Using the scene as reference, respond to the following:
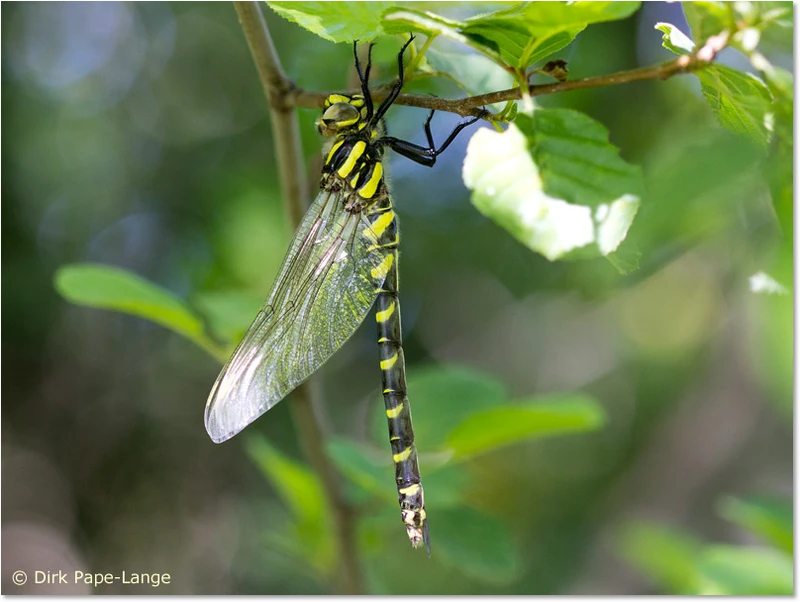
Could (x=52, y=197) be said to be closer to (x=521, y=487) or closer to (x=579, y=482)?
(x=521, y=487)

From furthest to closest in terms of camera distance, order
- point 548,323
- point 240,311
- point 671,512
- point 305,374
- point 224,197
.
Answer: point 671,512 → point 548,323 → point 224,197 → point 240,311 → point 305,374

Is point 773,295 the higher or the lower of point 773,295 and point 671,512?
the lower

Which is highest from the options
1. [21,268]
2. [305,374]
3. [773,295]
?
[21,268]

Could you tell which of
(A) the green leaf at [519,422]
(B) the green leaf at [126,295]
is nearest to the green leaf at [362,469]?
(A) the green leaf at [519,422]

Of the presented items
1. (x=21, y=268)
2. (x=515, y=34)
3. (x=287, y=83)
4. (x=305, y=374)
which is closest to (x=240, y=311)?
(x=305, y=374)

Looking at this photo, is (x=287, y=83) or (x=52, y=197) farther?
(x=52, y=197)

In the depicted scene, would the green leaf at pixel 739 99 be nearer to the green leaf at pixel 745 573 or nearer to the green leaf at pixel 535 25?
the green leaf at pixel 535 25

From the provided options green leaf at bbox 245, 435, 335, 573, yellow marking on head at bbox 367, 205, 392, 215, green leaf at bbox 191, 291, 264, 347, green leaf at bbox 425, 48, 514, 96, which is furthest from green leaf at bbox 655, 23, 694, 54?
green leaf at bbox 245, 435, 335, 573
